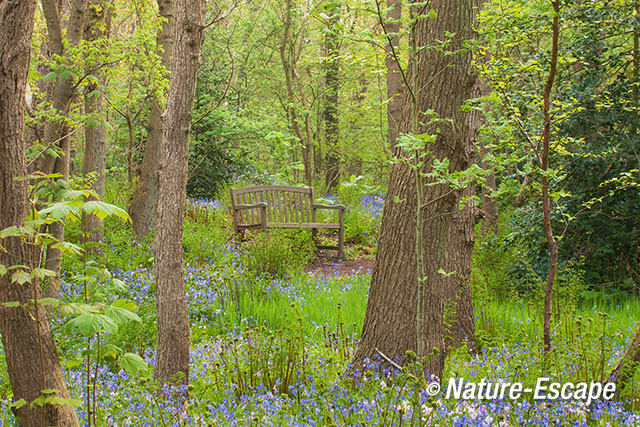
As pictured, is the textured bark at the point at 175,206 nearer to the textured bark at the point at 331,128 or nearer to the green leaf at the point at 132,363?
the green leaf at the point at 132,363

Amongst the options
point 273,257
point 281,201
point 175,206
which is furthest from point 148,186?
point 175,206

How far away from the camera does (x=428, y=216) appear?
10.3 feet

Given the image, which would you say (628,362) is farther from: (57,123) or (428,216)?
(57,123)

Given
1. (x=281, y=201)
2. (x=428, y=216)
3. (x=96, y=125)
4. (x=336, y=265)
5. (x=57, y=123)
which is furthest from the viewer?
(x=281, y=201)

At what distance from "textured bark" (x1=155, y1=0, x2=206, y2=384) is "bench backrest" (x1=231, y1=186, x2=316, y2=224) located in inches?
225

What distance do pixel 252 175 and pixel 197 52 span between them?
36.5ft

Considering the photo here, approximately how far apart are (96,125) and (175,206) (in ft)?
8.03

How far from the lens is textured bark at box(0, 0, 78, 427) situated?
200 cm

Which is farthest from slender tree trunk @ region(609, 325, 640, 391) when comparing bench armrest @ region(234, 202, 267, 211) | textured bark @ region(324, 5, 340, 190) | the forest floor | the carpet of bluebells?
textured bark @ region(324, 5, 340, 190)

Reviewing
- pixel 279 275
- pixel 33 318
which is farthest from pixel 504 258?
pixel 33 318

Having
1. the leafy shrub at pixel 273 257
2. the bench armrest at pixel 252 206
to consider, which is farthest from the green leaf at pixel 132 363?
the bench armrest at pixel 252 206

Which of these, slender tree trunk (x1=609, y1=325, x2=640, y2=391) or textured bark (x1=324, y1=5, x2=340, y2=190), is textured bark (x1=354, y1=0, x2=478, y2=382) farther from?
textured bark (x1=324, y1=5, x2=340, y2=190)

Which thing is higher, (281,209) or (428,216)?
(428,216)

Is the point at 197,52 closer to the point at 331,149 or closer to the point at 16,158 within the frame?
the point at 16,158
